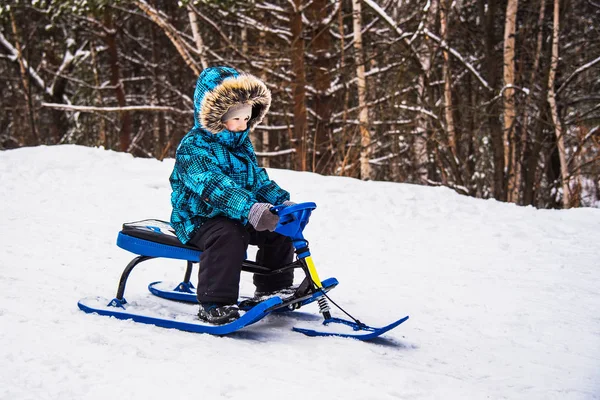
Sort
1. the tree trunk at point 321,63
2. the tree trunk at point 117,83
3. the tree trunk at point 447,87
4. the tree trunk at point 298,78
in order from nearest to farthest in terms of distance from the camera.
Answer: the tree trunk at point 447,87 → the tree trunk at point 298,78 → the tree trunk at point 321,63 → the tree trunk at point 117,83

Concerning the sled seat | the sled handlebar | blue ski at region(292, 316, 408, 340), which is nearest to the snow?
blue ski at region(292, 316, 408, 340)

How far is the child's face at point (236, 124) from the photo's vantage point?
3.39 metres

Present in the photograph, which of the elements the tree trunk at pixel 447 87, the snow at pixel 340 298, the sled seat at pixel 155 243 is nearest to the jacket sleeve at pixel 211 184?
the sled seat at pixel 155 243

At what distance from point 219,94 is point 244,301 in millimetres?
1176

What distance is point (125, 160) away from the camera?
25.5ft

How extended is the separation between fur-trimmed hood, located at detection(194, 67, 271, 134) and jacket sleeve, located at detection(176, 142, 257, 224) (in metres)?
0.16

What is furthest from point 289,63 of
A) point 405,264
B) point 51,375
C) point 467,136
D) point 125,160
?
point 51,375

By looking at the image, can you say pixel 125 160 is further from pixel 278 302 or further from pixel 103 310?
→ pixel 278 302

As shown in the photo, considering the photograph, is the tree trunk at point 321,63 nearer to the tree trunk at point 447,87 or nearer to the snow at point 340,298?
the tree trunk at point 447,87

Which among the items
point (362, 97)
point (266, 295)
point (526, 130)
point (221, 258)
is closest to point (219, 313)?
point (221, 258)

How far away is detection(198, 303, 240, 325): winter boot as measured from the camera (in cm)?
307

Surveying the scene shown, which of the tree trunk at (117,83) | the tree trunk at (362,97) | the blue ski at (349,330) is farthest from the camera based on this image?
the tree trunk at (117,83)

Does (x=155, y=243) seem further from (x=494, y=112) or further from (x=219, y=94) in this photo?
(x=494, y=112)

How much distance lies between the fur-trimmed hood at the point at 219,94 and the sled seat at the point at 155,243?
66 centimetres
